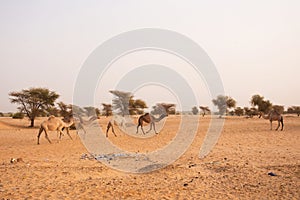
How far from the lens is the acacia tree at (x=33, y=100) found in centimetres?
3812

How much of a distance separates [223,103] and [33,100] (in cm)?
3470

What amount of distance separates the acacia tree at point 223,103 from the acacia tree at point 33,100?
32201 mm

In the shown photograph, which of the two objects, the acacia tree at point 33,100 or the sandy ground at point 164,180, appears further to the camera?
the acacia tree at point 33,100

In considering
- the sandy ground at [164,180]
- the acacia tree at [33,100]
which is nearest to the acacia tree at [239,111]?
the acacia tree at [33,100]

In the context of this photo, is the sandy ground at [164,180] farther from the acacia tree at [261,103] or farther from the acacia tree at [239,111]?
the acacia tree at [239,111]

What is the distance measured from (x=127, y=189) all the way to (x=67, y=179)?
2.07m

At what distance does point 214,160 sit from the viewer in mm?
11633

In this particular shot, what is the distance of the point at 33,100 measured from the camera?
38.2 meters

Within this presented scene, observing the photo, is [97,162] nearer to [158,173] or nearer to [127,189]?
[158,173]

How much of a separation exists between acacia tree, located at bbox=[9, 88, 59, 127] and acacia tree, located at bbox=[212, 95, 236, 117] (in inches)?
1268

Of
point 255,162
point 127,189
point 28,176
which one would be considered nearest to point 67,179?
point 28,176

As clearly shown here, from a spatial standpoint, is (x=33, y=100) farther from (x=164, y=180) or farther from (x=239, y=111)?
(x=239, y=111)

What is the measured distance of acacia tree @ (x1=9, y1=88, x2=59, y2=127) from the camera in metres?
38.1

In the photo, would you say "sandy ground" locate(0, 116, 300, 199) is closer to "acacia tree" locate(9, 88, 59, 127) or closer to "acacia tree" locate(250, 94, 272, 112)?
"acacia tree" locate(9, 88, 59, 127)
